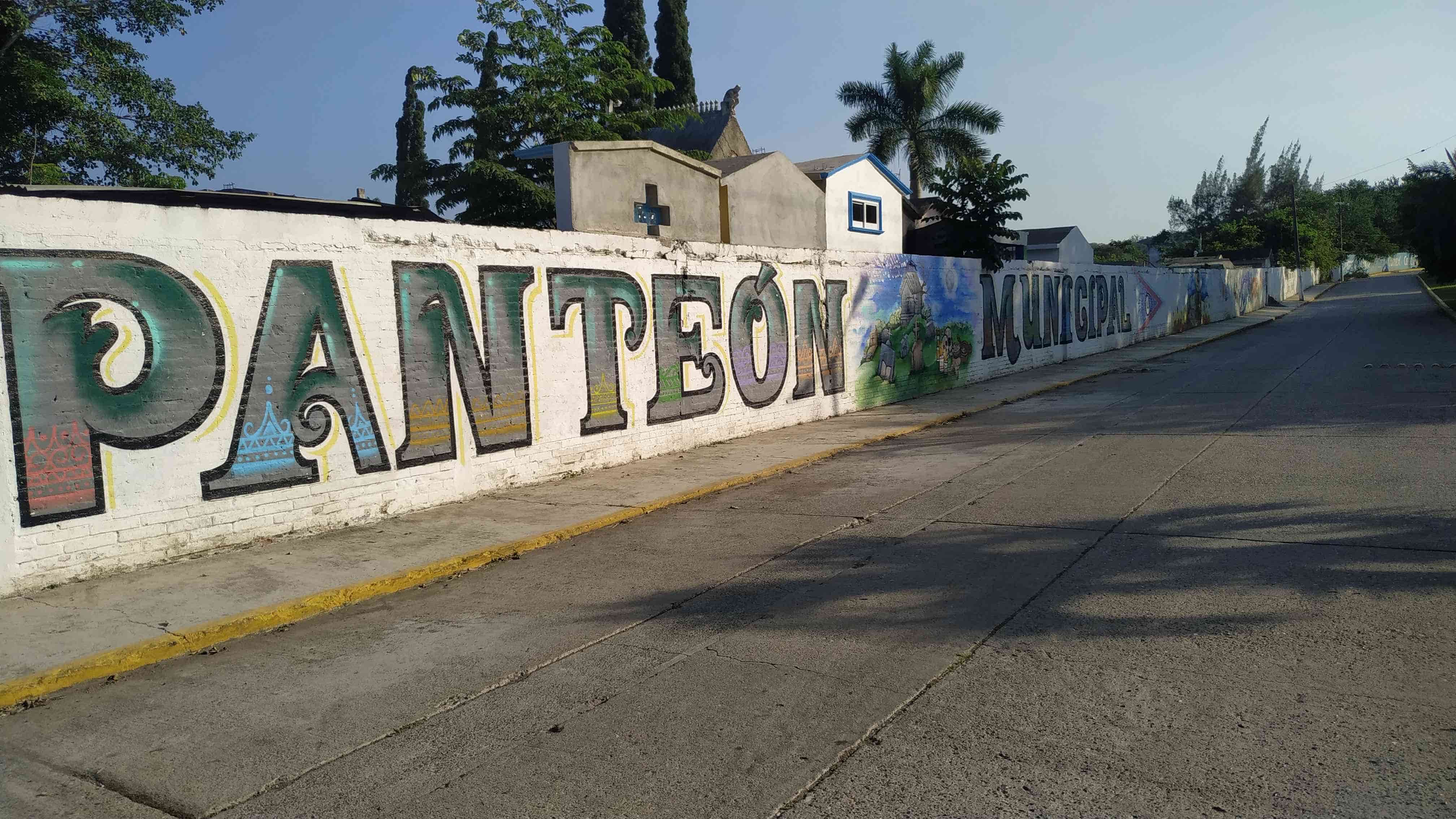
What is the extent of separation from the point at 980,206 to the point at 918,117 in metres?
23.0

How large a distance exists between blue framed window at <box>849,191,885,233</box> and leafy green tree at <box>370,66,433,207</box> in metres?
13.3

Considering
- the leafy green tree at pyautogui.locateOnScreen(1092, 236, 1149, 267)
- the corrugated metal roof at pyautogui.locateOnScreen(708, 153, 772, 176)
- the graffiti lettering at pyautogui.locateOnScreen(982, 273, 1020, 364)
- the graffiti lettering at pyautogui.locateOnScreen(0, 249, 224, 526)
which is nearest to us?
the graffiti lettering at pyautogui.locateOnScreen(0, 249, 224, 526)

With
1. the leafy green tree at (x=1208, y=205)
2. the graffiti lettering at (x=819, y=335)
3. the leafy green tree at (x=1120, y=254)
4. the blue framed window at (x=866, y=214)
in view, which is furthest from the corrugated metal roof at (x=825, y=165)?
the leafy green tree at (x=1208, y=205)

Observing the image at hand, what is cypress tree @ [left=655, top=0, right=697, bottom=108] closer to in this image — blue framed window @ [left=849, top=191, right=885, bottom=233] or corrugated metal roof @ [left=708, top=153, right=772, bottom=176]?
blue framed window @ [left=849, top=191, right=885, bottom=233]

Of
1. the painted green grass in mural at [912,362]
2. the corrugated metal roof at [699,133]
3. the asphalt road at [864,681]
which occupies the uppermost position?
the corrugated metal roof at [699,133]

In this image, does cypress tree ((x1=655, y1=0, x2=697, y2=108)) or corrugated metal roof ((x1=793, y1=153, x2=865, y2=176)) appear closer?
corrugated metal roof ((x1=793, y1=153, x2=865, y2=176))

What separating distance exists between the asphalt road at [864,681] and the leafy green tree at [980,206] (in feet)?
51.0

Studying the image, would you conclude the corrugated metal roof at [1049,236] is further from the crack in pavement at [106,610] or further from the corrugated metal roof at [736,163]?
the crack in pavement at [106,610]

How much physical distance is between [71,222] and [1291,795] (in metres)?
7.60

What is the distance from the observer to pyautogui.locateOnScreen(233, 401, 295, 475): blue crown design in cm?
738

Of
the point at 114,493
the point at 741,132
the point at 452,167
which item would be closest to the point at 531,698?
the point at 114,493

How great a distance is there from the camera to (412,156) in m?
43.5

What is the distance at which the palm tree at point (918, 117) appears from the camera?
144 ft

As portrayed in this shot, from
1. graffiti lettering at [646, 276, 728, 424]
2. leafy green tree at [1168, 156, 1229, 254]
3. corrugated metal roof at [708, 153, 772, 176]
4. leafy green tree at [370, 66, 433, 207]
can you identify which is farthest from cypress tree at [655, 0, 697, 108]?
leafy green tree at [1168, 156, 1229, 254]
